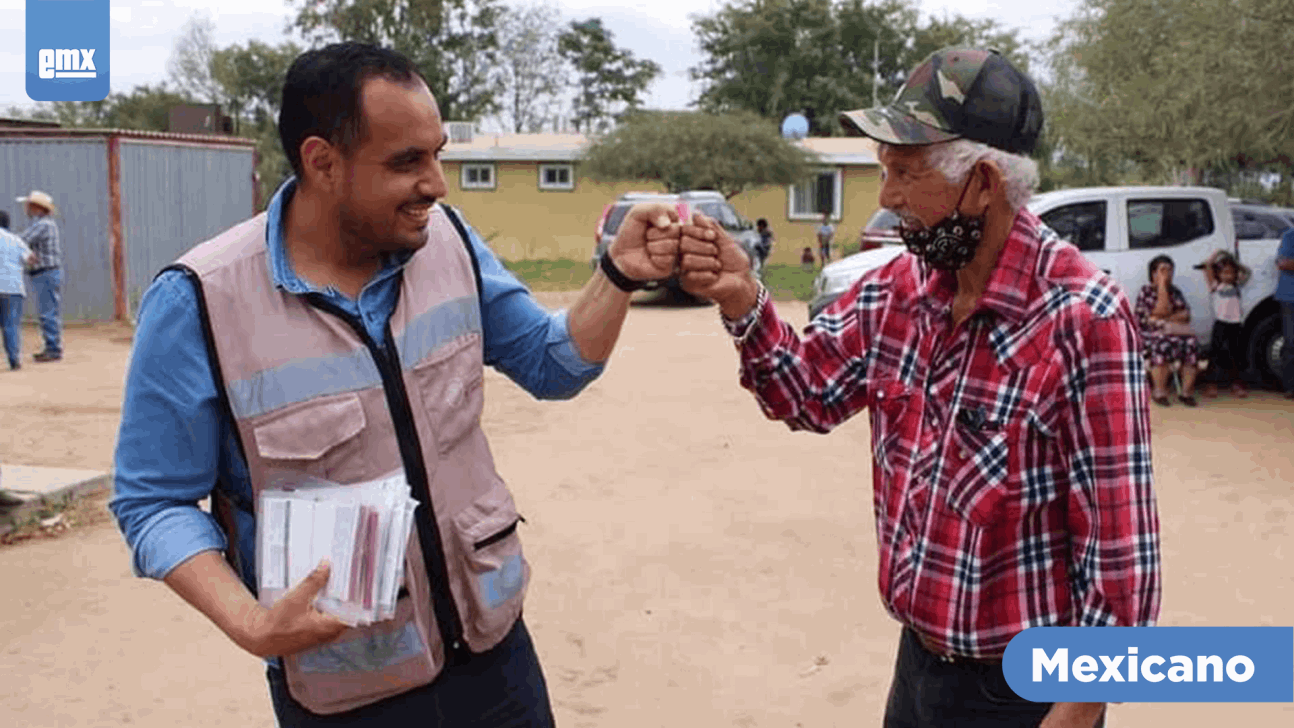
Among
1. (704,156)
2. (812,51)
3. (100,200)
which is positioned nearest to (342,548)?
(100,200)

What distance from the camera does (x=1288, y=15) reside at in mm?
9844

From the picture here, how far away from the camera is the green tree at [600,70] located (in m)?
45.0

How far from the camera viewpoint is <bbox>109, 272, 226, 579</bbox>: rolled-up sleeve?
191 centimetres

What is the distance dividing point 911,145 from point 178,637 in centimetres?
424

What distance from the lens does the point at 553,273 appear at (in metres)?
25.1

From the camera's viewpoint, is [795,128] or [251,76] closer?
[795,128]

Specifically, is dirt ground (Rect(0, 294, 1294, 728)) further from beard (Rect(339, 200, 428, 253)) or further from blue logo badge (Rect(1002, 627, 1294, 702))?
beard (Rect(339, 200, 428, 253))

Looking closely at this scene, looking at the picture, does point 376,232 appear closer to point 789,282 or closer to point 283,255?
→ point 283,255

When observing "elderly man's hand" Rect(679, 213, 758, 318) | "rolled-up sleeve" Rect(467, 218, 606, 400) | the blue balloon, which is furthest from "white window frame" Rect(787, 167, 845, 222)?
"rolled-up sleeve" Rect(467, 218, 606, 400)

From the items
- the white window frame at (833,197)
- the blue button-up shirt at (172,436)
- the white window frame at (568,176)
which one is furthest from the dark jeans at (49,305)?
the white window frame at (833,197)

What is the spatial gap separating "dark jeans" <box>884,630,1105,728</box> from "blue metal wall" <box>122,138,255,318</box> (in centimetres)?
1550

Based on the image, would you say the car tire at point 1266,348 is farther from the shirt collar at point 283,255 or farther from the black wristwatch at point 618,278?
the shirt collar at point 283,255

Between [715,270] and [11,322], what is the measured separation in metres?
11.8

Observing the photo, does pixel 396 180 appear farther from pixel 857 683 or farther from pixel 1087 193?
pixel 1087 193
